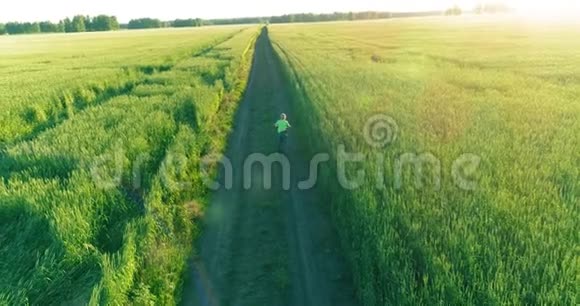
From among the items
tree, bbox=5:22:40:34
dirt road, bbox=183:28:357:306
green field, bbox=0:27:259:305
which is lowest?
dirt road, bbox=183:28:357:306

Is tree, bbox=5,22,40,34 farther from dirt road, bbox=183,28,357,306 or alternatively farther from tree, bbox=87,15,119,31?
dirt road, bbox=183,28,357,306

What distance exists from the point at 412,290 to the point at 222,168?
7170 mm

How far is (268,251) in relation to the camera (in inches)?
259

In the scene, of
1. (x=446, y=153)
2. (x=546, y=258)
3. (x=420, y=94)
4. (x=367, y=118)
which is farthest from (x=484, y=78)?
(x=546, y=258)

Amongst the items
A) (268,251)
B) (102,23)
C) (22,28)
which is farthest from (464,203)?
(22,28)

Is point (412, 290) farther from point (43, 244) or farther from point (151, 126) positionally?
point (151, 126)

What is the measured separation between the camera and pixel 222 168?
10.3 meters

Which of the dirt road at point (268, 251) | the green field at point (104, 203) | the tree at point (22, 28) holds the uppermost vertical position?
the tree at point (22, 28)

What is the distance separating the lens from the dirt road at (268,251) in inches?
219

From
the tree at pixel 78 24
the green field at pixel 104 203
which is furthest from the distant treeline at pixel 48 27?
the green field at pixel 104 203

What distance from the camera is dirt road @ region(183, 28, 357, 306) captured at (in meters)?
5.57

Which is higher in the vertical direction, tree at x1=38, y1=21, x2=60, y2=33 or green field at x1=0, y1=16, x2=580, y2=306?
tree at x1=38, y1=21, x2=60, y2=33

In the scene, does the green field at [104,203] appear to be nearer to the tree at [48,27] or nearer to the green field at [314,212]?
the green field at [314,212]

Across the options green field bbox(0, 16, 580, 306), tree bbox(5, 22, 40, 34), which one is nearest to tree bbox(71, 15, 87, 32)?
tree bbox(5, 22, 40, 34)
